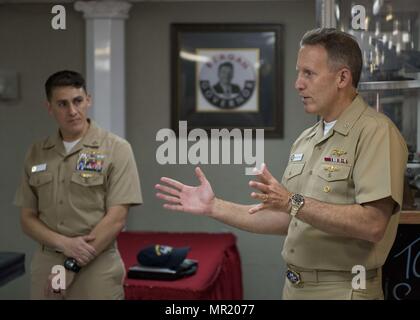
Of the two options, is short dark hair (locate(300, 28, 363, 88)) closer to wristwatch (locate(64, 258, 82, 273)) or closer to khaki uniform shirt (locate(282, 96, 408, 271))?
khaki uniform shirt (locate(282, 96, 408, 271))

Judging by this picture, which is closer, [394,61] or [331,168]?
[331,168]

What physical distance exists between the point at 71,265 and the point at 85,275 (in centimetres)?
6

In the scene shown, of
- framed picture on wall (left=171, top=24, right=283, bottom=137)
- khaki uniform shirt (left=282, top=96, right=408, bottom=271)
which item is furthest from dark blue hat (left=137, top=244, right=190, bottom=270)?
khaki uniform shirt (left=282, top=96, right=408, bottom=271)

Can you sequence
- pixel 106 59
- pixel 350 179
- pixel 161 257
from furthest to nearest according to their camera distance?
pixel 106 59, pixel 161 257, pixel 350 179

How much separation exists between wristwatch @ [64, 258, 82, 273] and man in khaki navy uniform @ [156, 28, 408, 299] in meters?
0.50

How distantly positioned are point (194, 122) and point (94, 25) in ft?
1.58

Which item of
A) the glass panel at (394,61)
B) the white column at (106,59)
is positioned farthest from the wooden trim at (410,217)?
the white column at (106,59)

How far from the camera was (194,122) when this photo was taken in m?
2.20

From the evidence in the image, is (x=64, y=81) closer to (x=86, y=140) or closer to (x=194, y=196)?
(x=86, y=140)

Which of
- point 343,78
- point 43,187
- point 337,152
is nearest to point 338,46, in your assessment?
point 343,78

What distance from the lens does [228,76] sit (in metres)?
2.13

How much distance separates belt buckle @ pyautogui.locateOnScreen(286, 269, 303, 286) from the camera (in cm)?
130

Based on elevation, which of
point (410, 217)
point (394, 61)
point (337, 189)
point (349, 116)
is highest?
point (394, 61)

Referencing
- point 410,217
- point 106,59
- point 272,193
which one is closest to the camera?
point 272,193
